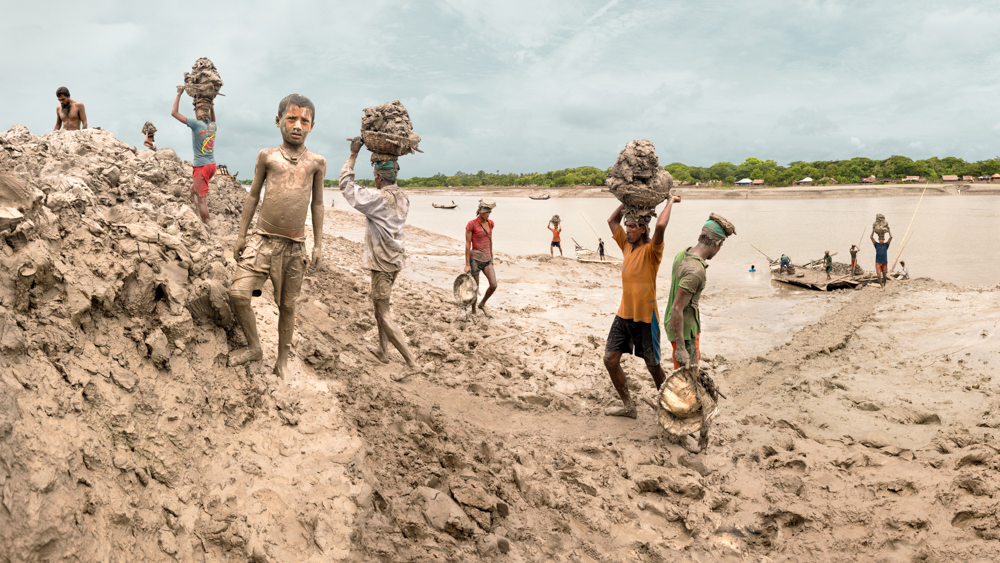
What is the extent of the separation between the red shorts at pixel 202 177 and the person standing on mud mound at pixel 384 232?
3.06m

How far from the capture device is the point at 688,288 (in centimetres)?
390

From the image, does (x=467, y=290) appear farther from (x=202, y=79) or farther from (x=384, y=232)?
(x=202, y=79)

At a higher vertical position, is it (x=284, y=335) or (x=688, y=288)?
(x=688, y=288)

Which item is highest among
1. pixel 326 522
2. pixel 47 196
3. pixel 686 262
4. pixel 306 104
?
pixel 306 104

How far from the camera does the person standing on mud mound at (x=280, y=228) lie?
335 cm

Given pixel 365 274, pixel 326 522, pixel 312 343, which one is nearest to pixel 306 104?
pixel 312 343

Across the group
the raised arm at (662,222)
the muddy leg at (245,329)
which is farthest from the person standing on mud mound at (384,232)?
the raised arm at (662,222)

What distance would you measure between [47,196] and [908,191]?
57534 millimetres

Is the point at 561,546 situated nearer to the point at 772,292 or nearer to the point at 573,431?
the point at 573,431

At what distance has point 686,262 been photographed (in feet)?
13.1

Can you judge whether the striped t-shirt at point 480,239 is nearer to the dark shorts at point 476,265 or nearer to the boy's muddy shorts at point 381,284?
the dark shorts at point 476,265

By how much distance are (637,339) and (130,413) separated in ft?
11.1

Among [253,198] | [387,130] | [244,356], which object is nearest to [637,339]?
[387,130]

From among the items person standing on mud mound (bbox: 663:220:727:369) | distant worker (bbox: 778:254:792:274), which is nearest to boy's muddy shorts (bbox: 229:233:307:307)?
person standing on mud mound (bbox: 663:220:727:369)
